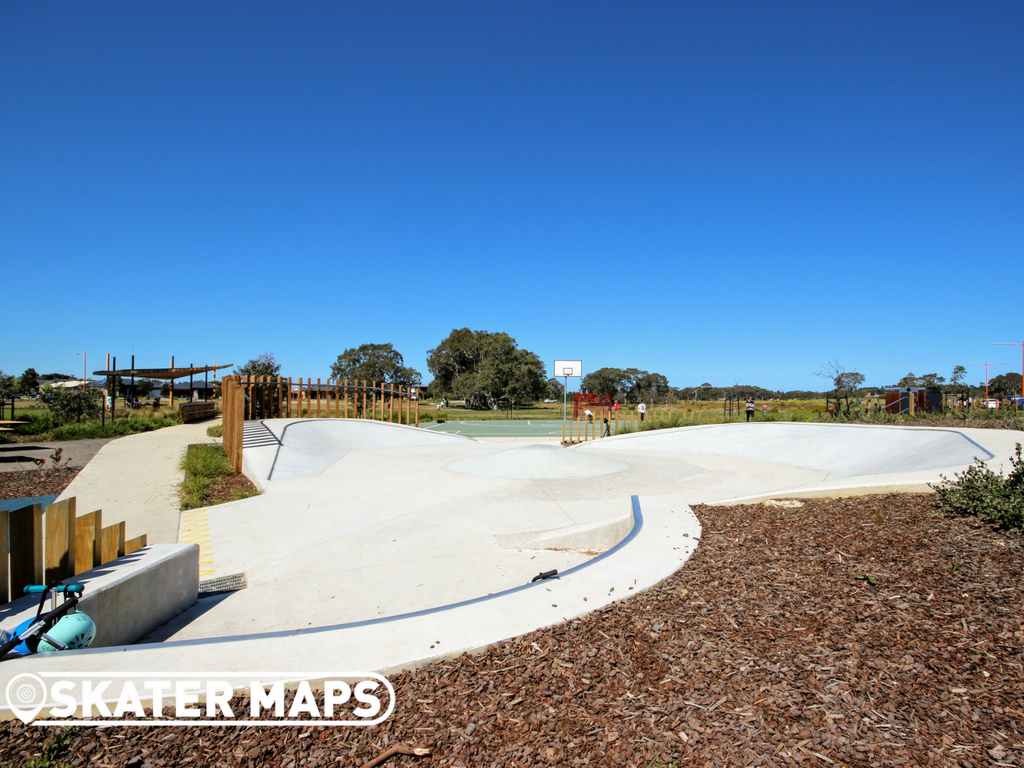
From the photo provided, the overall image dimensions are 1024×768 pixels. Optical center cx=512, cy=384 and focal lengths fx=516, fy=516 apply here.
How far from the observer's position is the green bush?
4508 mm

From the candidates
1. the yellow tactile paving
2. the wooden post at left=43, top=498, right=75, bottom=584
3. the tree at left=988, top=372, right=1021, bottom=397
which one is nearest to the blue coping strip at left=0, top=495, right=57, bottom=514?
the yellow tactile paving

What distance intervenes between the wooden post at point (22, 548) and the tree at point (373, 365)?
6525cm

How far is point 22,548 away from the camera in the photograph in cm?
344

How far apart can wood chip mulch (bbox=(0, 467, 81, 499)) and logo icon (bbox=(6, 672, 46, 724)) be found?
7922 mm

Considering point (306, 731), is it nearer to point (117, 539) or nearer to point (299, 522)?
point (117, 539)

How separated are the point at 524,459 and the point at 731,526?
6.12 metres

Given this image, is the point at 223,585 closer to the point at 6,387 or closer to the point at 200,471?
the point at 200,471

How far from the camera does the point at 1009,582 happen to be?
3.49m

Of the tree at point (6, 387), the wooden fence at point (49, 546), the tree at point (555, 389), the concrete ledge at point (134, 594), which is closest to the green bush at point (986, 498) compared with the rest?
the concrete ledge at point (134, 594)

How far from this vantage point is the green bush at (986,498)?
→ 4508 mm

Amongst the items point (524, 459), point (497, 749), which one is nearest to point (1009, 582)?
point (497, 749)

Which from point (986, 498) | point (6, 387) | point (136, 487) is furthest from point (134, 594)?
point (6, 387)

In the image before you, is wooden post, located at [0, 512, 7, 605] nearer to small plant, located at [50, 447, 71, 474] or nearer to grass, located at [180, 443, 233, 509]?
grass, located at [180, 443, 233, 509]

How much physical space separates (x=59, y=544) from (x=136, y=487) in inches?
260
